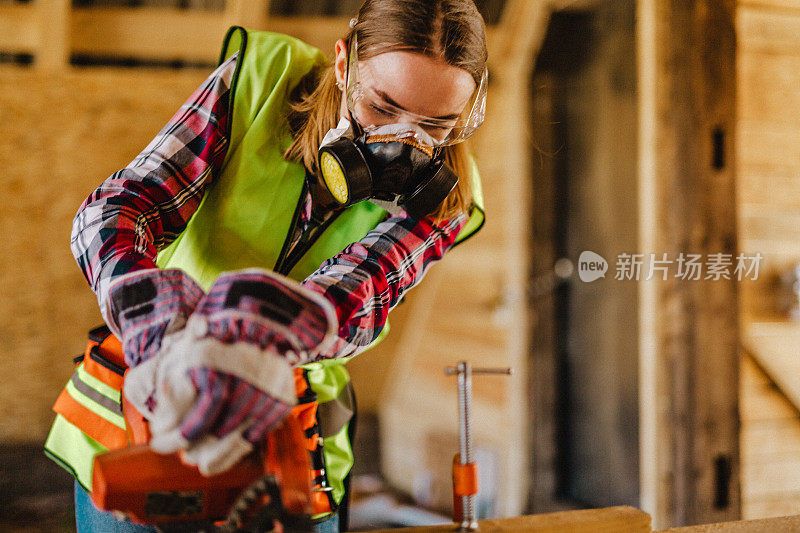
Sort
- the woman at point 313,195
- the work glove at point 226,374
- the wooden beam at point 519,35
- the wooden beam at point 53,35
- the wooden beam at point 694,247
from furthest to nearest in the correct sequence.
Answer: the wooden beam at point 519,35 → the wooden beam at point 53,35 → the wooden beam at point 694,247 → the woman at point 313,195 → the work glove at point 226,374

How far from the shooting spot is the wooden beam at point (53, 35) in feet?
8.36

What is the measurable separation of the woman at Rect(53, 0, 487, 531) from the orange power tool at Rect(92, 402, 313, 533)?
5 centimetres

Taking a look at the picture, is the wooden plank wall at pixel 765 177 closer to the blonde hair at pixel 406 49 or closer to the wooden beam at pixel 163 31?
the blonde hair at pixel 406 49

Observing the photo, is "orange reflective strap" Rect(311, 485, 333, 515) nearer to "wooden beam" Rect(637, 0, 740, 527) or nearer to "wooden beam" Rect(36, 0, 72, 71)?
"wooden beam" Rect(637, 0, 740, 527)

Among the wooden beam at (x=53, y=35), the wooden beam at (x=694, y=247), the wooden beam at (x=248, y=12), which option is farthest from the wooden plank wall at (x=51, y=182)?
the wooden beam at (x=694, y=247)

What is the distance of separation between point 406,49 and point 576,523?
0.69 meters

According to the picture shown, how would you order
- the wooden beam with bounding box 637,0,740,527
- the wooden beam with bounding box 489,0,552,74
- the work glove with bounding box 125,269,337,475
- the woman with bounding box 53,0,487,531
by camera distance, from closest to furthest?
the work glove with bounding box 125,269,337,475 < the woman with bounding box 53,0,487,531 < the wooden beam with bounding box 637,0,740,527 < the wooden beam with bounding box 489,0,552,74

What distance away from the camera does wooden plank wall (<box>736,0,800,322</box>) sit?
2074 mm

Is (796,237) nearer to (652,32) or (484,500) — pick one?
(652,32)

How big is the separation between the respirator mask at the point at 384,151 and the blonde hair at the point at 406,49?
0.12 feet

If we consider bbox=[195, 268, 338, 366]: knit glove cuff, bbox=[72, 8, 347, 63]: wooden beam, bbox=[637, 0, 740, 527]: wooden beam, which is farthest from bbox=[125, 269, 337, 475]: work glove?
bbox=[72, 8, 347, 63]: wooden beam

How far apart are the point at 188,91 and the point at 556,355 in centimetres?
213

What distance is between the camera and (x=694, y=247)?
207 centimetres

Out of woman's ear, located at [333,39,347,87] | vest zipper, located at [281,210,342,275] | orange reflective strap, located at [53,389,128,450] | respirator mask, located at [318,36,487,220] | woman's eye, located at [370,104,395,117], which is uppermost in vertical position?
woman's ear, located at [333,39,347,87]
